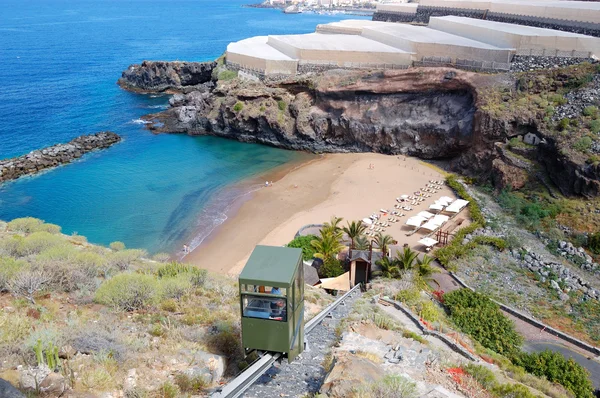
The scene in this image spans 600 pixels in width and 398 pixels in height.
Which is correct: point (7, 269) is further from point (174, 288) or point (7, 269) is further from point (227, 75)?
point (227, 75)

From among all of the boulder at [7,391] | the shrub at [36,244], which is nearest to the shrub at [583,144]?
the shrub at [36,244]

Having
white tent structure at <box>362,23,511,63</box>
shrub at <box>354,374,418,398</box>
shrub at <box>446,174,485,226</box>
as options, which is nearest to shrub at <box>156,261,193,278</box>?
shrub at <box>354,374,418,398</box>

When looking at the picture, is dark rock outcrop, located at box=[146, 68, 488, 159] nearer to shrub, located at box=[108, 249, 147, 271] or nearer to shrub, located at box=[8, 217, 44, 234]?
shrub, located at box=[8, 217, 44, 234]

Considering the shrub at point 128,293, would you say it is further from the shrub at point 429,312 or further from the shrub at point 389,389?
the shrub at point 429,312

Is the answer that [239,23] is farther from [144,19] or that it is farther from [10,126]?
[10,126]

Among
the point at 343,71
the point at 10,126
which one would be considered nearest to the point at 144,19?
the point at 10,126

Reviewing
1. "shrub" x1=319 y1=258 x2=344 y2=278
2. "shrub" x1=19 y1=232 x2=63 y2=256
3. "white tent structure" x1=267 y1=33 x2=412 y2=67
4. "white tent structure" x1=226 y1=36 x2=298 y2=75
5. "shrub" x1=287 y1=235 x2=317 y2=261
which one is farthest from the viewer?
"white tent structure" x1=226 y1=36 x2=298 y2=75
